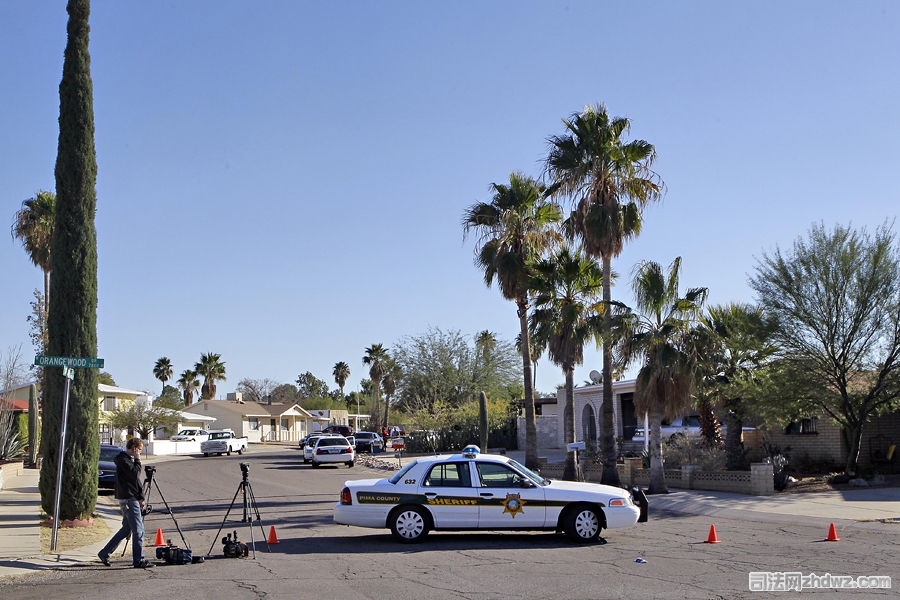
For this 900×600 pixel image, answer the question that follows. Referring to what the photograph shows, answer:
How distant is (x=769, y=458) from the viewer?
23.6 meters

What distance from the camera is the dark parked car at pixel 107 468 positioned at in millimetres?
25438

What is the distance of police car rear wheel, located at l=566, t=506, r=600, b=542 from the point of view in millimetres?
13602

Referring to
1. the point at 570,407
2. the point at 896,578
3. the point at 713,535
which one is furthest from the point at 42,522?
the point at 570,407

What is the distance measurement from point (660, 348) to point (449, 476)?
9.89 meters

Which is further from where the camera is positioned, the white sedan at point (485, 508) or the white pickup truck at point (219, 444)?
the white pickup truck at point (219, 444)

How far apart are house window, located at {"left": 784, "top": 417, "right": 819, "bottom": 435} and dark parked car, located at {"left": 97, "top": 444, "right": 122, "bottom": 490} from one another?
21.3 m

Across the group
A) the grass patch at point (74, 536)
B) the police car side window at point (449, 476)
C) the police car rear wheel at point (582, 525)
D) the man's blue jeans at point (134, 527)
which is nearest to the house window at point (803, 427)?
the police car rear wheel at point (582, 525)

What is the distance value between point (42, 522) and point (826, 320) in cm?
2036

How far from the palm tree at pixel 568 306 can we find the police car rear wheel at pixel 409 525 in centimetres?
1302

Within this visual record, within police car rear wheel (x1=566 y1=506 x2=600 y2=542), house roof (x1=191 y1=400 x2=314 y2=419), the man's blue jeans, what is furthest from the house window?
house roof (x1=191 y1=400 x2=314 y2=419)

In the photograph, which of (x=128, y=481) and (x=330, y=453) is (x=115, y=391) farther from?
(x=128, y=481)

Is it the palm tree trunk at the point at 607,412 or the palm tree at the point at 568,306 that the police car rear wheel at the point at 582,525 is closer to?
the palm tree trunk at the point at 607,412

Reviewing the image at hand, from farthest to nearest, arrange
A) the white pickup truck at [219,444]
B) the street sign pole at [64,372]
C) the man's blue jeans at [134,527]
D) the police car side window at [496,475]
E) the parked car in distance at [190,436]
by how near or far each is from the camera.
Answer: the parked car in distance at [190,436] → the white pickup truck at [219,444] → the police car side window at [496,475] → the street sign pole at [64,372] → the man's blue jeans at [134,527]

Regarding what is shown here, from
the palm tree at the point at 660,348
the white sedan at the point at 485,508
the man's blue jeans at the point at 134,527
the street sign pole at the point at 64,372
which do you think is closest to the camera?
the man's blue jeans at the point at 134,527
